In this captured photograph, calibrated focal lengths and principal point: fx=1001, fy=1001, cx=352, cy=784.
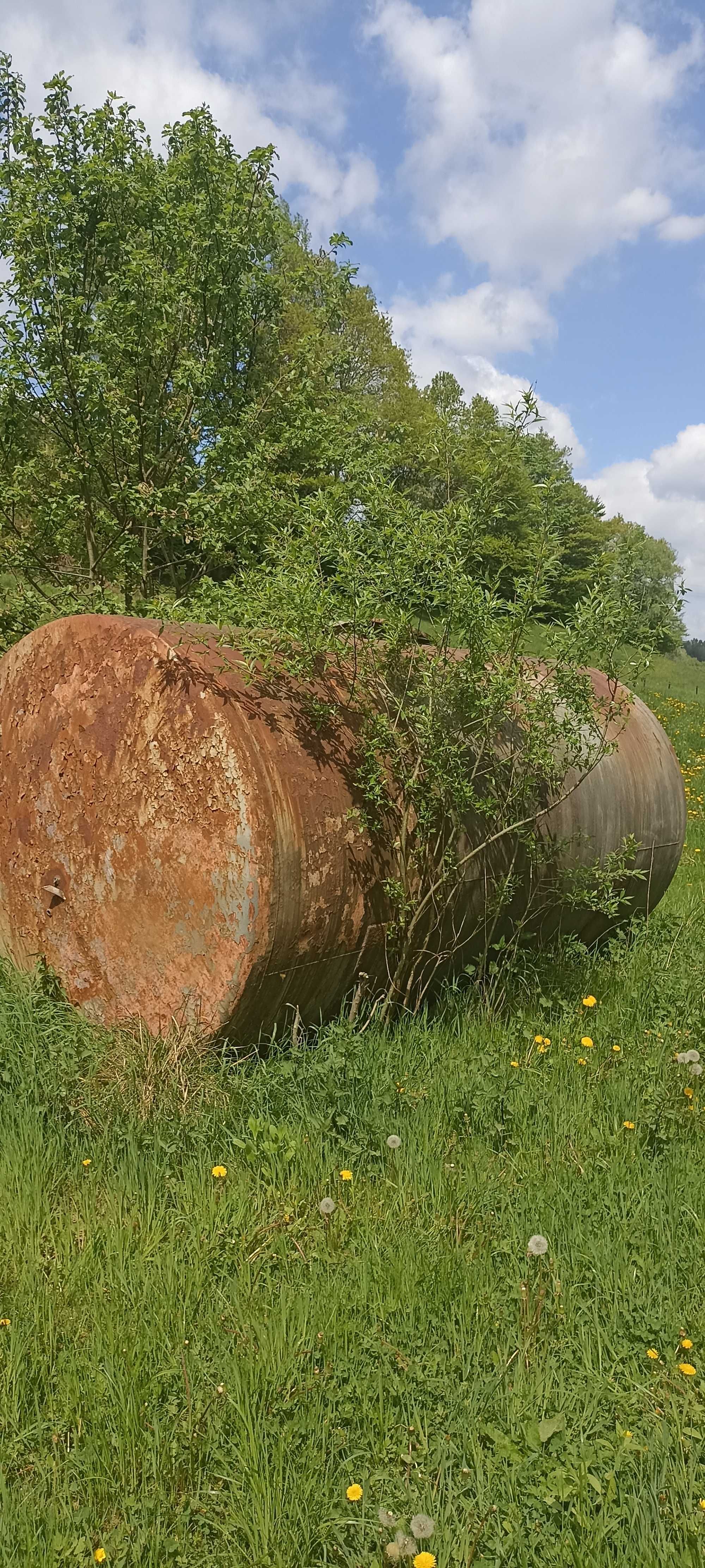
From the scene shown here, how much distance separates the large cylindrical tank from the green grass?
0.81 ft

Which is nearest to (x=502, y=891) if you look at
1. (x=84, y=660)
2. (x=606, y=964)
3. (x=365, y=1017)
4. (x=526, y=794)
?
(x=526, y=794)

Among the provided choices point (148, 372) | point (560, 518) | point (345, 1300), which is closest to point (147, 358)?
point (148, 372)

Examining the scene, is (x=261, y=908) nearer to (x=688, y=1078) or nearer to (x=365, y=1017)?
(x=365, y=1017)

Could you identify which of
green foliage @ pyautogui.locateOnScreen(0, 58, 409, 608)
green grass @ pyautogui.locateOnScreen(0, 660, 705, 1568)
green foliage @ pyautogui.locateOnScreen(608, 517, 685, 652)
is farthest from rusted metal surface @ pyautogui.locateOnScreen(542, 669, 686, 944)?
green foliage @ pyautogui.locateOnScreen(0, 58, 409, 608)

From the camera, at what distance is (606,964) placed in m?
5.14

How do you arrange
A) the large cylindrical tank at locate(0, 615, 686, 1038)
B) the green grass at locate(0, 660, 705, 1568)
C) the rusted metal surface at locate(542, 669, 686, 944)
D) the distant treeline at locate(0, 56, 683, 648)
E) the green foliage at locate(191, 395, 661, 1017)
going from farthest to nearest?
the distant treeline at locate(0, 56, 683, 648)
the rusted metal surface at locate(542, 669, 686, 944)
the green foliage at locate(191, 395, 661, 1017)
the large cylindrical tank at locate(0, 615, 686, 1038)
the green grass at locate(0, 660, 705, 1568)

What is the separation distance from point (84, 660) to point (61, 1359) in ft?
7.91

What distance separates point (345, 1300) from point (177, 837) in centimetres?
158

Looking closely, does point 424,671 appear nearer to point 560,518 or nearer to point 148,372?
point 560,518

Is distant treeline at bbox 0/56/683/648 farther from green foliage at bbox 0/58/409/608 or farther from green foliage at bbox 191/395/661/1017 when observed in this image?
green foliage at bbox 191/395/661/1017

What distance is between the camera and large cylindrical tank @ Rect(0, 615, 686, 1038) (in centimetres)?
342

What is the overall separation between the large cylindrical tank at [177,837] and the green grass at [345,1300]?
9.7 inches

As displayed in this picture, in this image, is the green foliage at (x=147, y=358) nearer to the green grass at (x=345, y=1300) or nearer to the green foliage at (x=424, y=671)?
the green foliage at (x=424, y=671)

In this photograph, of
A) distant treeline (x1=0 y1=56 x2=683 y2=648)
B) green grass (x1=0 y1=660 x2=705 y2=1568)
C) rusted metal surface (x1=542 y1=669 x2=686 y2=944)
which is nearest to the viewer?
green grass (x1=0 y1=660 x2=705 y2=1568)
